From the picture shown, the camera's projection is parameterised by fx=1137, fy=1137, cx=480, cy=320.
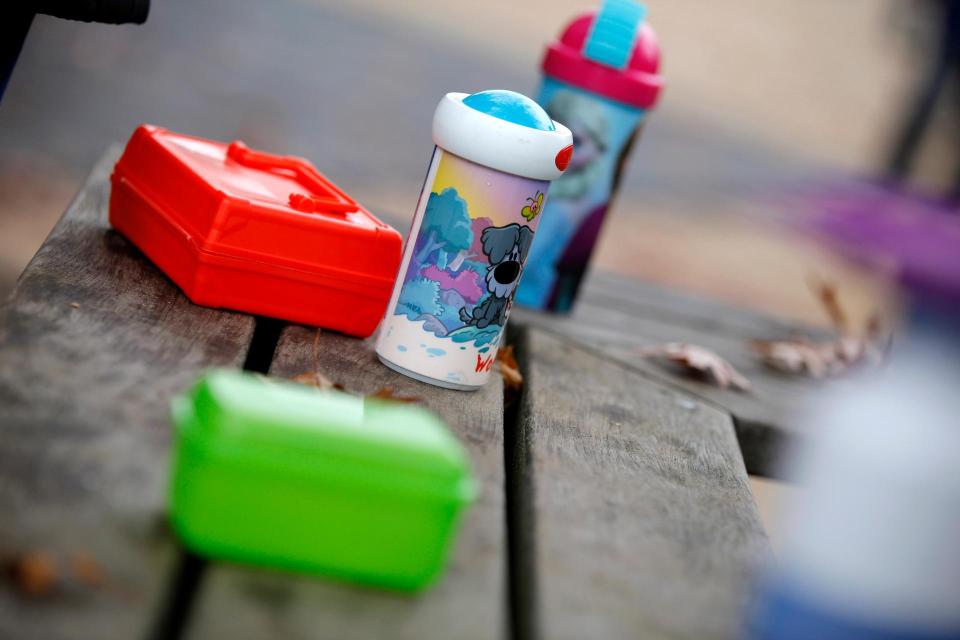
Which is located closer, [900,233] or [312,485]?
[900,233]

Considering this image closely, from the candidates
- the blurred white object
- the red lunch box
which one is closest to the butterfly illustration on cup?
the red lunch box

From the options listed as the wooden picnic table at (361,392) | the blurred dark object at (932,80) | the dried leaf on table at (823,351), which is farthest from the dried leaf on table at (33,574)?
the dried leaf on table at (823,351)

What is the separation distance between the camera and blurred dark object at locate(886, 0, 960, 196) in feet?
2.43

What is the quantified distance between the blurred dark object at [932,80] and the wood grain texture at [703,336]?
653mm

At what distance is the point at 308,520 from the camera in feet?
2.55

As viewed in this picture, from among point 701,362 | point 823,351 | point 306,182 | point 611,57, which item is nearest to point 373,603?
point 306,182

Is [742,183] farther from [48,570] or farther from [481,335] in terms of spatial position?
[481,335]

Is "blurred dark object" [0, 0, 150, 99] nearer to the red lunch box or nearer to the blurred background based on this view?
the red lunch box

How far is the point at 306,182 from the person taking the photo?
1495 mm

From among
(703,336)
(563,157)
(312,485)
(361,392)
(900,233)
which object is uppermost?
(900,233)

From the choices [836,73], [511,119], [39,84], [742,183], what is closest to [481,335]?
[511,119]

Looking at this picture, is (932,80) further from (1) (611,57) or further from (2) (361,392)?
(1) (611,57)

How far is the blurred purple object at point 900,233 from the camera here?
1.17 feet

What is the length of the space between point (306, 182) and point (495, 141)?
1.27 ft
